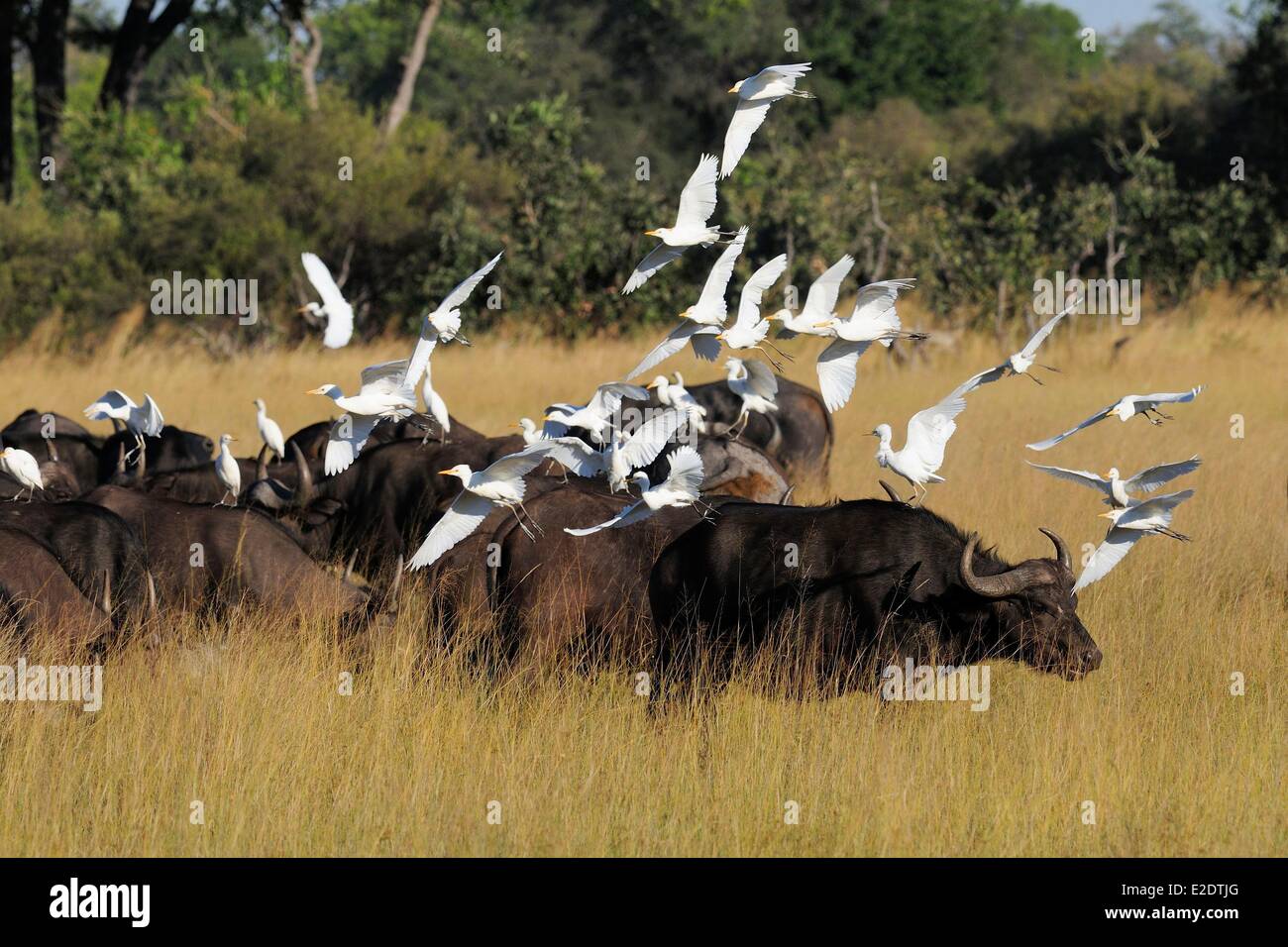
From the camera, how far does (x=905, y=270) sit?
19.6 m

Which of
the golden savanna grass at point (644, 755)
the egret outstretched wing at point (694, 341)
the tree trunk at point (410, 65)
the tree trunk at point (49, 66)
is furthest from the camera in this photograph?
the tree trunk at point (410, 65)

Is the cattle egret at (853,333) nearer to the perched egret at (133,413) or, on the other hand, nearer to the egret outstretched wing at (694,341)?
the egret outstretched wing at (694,341)

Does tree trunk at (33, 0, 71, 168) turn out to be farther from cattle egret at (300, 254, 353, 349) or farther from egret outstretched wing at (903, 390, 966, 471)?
egret outstretched wing at (903, 390, 966, 471)

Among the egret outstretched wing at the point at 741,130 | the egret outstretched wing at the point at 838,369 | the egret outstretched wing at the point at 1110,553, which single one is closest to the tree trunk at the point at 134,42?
the egret outstretched wing at the point at 741,130

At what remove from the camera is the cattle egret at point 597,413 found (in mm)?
7023

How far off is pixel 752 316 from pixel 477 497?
131 cm

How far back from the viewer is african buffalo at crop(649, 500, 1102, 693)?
568 cm

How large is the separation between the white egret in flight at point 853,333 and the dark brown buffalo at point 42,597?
2.81 m

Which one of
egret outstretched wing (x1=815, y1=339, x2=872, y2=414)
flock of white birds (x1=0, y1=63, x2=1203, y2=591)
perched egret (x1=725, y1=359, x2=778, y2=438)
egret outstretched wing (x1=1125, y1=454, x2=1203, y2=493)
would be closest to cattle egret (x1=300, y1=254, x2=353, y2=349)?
flock of white birds (x1=0, y1=63, x2=1203, y2=591)

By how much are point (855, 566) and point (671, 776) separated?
107 centimetres

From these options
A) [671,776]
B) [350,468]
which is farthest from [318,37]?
[671,776]

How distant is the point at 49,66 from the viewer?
952 inches

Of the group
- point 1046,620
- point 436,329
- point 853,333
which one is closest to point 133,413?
point 436,329

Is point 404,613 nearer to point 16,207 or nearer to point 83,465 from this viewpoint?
point 83,465
